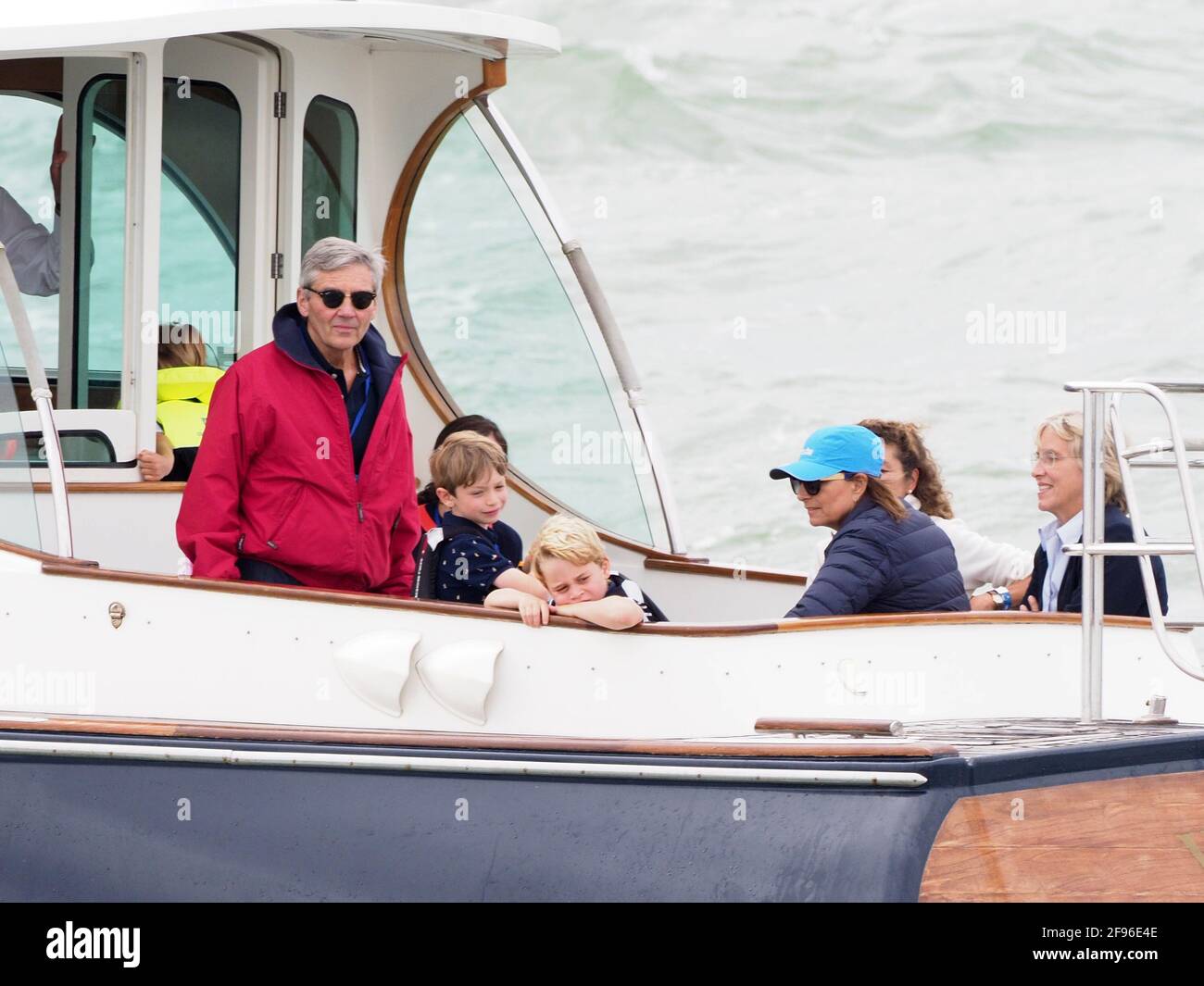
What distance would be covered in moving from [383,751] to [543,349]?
2795 mm

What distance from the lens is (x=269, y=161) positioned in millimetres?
6059

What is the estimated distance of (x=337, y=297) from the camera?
4.78 m

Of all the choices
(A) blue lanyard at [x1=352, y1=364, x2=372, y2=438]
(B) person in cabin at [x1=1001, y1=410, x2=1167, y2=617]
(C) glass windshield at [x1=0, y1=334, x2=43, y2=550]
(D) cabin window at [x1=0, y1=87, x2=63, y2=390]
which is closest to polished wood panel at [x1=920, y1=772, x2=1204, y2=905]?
(B) person in cabin at [x1=1001, y1=410, x2=1167, y2=617]

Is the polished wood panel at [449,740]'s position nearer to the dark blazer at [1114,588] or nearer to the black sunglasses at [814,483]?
the black sunglasses at [814,483]

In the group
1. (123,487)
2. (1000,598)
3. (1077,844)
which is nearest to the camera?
(1077,844)

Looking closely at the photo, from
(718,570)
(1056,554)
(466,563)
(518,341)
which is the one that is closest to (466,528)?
(466,563)

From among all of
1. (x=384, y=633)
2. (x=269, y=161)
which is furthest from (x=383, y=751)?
(x=269, y=161)

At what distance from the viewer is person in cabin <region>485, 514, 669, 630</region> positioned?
4551mm

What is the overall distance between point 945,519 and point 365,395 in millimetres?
1971

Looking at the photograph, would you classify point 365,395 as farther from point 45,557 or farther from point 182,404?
point 182,404

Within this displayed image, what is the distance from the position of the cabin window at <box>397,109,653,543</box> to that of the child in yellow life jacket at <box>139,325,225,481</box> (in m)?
1.09

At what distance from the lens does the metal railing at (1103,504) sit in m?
4.09

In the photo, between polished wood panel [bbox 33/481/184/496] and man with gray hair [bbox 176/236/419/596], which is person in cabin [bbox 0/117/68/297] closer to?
polished wood panel [bbox 33/481/184/496]

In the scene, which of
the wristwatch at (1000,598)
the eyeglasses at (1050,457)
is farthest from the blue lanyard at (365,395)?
the wristwatch at (1000,598)
